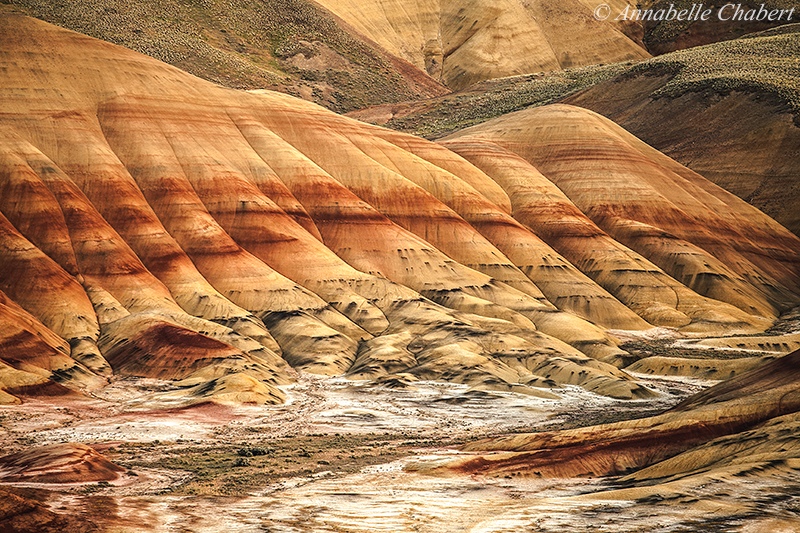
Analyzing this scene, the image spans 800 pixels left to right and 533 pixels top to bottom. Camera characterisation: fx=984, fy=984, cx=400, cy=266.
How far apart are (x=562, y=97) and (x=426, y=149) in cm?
5329

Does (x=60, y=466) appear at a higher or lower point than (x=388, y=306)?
lower

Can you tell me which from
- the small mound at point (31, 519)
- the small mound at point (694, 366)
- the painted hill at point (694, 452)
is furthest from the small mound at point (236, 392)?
the small mound at point (31, 519)

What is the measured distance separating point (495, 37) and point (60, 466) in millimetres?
163054

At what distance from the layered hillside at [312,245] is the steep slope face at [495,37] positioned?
262ft

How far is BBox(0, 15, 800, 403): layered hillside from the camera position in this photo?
6469 centimetres

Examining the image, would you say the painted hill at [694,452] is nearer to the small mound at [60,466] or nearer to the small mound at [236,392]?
the small mound at [60,466]

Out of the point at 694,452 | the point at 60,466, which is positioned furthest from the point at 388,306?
the point at 694,452

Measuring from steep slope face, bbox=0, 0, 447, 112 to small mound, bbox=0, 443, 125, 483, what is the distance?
398 ft

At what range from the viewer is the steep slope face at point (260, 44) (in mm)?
154375

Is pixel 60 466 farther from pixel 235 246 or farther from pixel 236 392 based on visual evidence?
pixel 235 246

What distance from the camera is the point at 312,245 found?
261 ft

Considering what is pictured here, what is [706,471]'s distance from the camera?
102 ft

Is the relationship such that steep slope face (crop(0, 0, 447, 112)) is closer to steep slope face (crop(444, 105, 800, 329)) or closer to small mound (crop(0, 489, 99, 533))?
steep slope face (crop(444, 105, 800, 329))

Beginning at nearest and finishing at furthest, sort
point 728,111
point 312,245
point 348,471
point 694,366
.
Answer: point 348,471 < point 694,366 < point 312,245 < point 728,111
